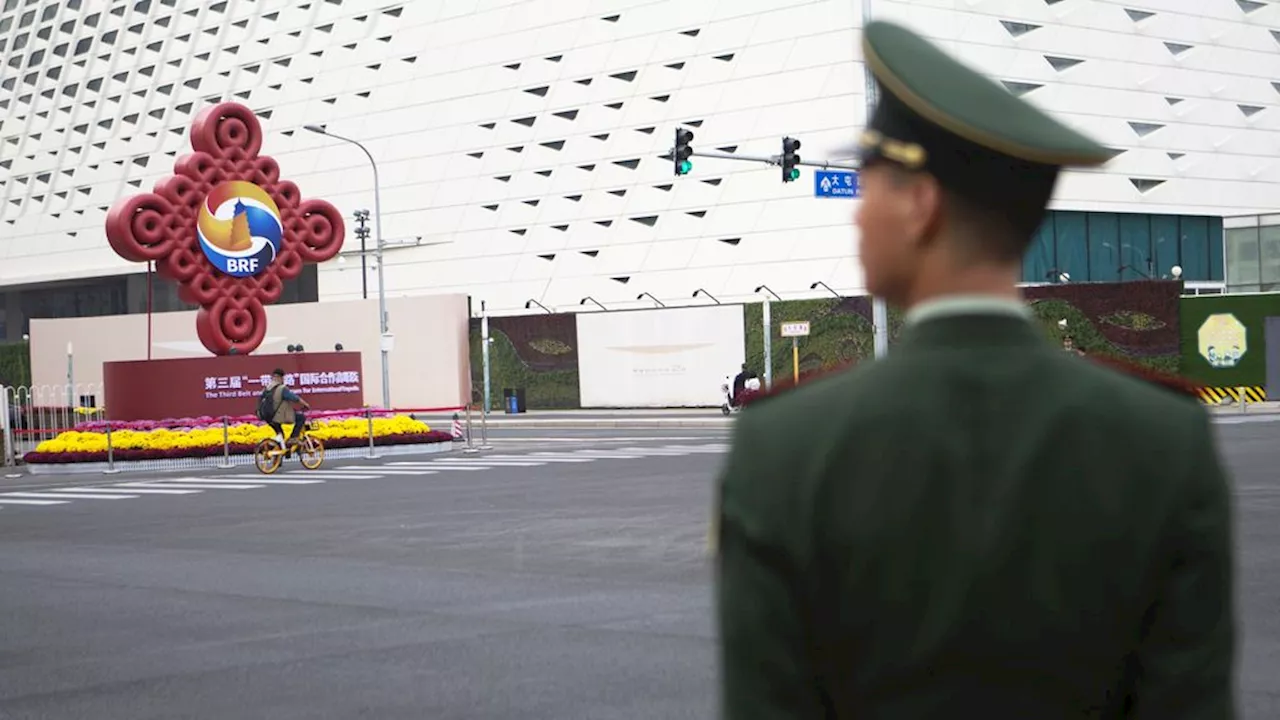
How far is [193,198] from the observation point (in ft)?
122

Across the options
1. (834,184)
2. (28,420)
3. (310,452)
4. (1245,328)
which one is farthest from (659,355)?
(310,452)

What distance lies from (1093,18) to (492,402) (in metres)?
27.0

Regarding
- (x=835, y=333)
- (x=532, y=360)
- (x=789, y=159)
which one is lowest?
(x=532, y=360)

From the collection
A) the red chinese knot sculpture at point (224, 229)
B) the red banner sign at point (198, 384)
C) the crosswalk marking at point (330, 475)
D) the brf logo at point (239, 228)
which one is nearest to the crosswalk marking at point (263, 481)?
the crosswalk marking at point (330, 475)

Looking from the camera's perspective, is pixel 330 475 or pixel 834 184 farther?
pixel 834 184

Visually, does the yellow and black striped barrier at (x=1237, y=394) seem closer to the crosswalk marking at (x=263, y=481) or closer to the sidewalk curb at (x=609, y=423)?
the sidewalk curb at (x=609, y=423)

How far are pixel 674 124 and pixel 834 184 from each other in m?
34.1

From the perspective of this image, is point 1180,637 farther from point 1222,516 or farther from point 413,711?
point 413,711

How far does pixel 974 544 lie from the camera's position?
206 cm

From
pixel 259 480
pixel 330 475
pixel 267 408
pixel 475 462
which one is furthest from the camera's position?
pixel 475 462

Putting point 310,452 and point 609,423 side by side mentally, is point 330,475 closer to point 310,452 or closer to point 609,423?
point 310,452

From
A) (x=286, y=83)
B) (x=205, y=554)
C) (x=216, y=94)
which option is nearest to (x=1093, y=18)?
(x=286, y=83)

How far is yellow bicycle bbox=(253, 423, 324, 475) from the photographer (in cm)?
3023

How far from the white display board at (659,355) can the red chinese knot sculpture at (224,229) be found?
2097 centimetres
